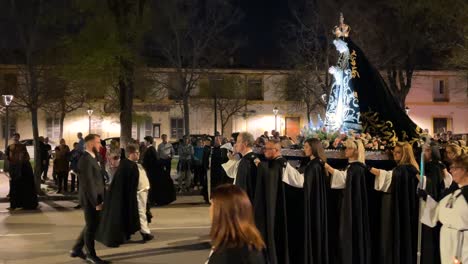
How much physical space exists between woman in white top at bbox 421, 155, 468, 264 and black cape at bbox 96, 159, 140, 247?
19.4ft

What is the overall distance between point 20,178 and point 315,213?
389 inches

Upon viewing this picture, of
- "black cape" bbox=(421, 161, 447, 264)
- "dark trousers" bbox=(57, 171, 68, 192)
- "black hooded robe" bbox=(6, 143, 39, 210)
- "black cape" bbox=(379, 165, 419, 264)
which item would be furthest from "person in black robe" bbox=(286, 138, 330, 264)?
"dark trousers" bbox=(57, 171, 68, 192)

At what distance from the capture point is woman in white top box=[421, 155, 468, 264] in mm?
5891

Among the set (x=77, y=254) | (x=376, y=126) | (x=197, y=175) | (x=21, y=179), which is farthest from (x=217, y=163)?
(x=376, y=126)

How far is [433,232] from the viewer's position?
7938 mm

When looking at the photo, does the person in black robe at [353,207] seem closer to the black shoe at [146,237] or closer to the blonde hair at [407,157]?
the blonde hair at [407,157]

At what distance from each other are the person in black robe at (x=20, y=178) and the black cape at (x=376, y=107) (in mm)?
9180

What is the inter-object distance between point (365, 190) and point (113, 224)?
441 cm

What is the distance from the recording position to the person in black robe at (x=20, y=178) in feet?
50.9

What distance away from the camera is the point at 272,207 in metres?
8.15

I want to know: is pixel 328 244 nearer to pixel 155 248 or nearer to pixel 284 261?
pixel 284 261

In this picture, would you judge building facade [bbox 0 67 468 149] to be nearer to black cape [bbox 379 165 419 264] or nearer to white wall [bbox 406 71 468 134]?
white wall [bbox 406 71 468 134]

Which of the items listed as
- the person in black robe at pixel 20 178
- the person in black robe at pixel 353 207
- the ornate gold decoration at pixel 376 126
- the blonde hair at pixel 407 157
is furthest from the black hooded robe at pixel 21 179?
the blonde hair at pixel 407 157

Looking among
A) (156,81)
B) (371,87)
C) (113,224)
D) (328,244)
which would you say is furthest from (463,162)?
(156,81)
